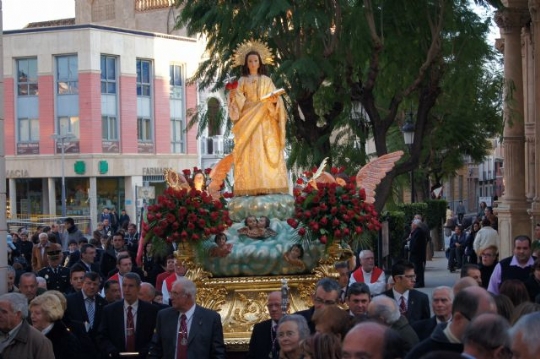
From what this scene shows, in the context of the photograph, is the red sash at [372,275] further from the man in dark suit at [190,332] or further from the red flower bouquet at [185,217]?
the man in dark suit at [190,332]

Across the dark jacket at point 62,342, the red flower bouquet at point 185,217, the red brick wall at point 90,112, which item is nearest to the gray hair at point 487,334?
the dark jacket at point 62,342

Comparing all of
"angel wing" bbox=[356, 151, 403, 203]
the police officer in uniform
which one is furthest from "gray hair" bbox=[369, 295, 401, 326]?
the police officer in uniform

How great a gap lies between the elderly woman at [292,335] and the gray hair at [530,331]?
3.26 metres

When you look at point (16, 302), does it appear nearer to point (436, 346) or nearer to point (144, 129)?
point (436, 346)

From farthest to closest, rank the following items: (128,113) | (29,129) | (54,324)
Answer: (128,113)
(29,129)
(54,324)

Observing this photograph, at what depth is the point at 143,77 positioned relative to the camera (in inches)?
2402

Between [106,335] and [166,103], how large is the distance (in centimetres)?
4986

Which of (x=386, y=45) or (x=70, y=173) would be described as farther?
(x=70, y=173)

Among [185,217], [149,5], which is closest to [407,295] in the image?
[185,217]

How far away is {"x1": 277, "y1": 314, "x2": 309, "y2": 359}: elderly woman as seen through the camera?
9.20 meters

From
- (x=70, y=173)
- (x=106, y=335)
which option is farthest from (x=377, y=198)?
(x=70, y=173)

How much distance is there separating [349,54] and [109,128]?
35.6 meters

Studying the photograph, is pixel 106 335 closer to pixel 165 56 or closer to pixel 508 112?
pixel 508 112

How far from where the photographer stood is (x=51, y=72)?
57812mm
